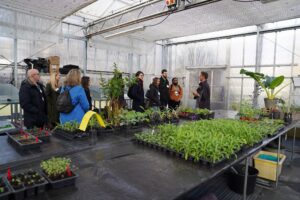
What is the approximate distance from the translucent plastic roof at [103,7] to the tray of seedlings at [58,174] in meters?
5.72

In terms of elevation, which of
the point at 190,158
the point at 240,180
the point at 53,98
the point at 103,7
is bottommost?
the point at 240,180

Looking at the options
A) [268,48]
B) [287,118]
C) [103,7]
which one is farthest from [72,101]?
[268,48]

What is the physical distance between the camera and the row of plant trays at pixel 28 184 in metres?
0.98

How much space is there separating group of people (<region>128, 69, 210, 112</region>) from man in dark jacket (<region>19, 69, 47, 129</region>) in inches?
66.5

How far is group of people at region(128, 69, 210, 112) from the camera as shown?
4.47 m

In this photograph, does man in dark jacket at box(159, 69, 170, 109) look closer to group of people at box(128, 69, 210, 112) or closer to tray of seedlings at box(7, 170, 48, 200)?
group of people at box(128, 69, 210, 112)

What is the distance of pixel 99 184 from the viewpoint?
3.80ft

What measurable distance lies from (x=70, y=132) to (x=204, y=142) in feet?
4.00

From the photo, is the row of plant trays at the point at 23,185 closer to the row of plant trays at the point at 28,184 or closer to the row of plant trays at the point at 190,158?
the row of plant trays at the point at 28,184

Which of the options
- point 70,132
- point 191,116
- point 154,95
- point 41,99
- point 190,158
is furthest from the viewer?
point 154,95

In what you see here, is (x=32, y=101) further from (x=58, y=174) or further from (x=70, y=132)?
(x=58, y=174)

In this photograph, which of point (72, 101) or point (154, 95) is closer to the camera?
point (72, 101)

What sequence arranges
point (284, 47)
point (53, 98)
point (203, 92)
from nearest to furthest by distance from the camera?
point (53, 98), point (203, 92), point (284, 47)

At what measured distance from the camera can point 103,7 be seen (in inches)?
254
